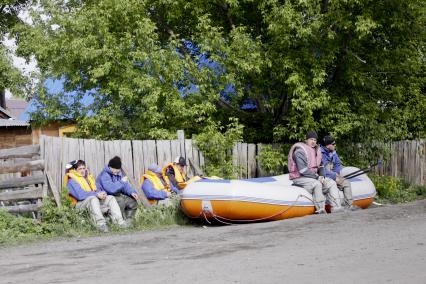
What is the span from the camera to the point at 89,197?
41.4ft

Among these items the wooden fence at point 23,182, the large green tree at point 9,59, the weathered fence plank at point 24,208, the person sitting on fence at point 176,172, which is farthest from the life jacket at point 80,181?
the large green tree at point 9,59

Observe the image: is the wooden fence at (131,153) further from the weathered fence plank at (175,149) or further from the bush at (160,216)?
the bush at (160,216)

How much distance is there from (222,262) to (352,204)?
774 centimetres

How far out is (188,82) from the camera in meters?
17.9

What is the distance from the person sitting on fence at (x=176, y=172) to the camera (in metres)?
14.9

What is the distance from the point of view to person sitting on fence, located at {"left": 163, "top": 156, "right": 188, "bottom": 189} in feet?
48.9

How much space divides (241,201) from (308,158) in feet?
6.57

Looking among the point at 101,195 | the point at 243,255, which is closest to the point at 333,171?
the point at 101,195

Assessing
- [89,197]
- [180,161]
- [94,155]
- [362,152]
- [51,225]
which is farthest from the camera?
[362,152]

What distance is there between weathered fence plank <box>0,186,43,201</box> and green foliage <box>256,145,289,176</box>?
647 cm

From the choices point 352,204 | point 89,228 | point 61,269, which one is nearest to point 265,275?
point 61,269

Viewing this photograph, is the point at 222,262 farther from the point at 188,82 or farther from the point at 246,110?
the point at 246,110

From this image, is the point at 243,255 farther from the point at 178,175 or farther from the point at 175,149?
the point at 175,149

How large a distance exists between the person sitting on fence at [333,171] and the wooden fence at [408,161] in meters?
5.67
